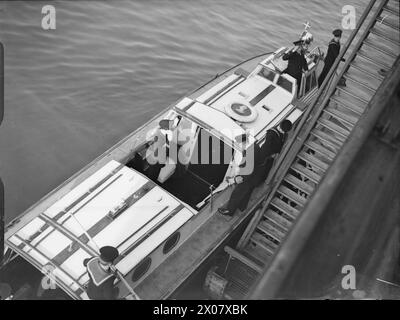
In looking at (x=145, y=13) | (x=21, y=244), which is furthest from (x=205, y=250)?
(x=145, y=13)

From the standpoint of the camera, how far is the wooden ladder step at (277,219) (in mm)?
9641

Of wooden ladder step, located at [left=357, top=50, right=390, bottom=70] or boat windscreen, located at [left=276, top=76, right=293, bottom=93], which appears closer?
wooden ladder step, located at [left=357, top=50, right=390, bottom=70]

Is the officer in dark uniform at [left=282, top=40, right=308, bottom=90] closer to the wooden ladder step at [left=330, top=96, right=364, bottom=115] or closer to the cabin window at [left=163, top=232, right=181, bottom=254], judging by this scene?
the wooden ladder step at [left=330, top=96, right=364, bottom=115]

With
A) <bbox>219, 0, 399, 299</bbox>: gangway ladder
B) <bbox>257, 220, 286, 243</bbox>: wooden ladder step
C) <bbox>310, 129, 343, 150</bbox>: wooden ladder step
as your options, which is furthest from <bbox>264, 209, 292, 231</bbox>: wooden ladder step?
<bbox>310, 129, 343, 150</bbox>: wooden ladder step

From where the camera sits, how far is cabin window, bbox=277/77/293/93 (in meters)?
11.9

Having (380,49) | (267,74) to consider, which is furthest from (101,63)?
(380,49)

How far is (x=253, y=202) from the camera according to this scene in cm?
1013

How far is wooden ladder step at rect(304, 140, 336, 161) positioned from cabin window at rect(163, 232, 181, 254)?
3499 mm

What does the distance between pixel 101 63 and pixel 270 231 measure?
30.1ft

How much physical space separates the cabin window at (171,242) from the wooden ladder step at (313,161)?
10.5 ft

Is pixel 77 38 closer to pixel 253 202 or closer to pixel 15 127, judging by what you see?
pixel 15 127

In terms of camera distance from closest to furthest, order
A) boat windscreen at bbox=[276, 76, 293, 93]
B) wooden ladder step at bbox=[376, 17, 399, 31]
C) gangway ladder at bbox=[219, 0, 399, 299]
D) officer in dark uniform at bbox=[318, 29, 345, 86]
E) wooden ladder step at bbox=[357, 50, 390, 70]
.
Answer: wooden ladder step at bbox=[376, 17, 399, 31] < wooden ladder step at bbox=[357, 50, 390, 70] < gangway ladder at bbox=[219, 0, 399, 299] < boat windscreen at bbox=[276, 76, 293, 93] < officer in dark uniform at bbox=[318, 29, 345, 86]
